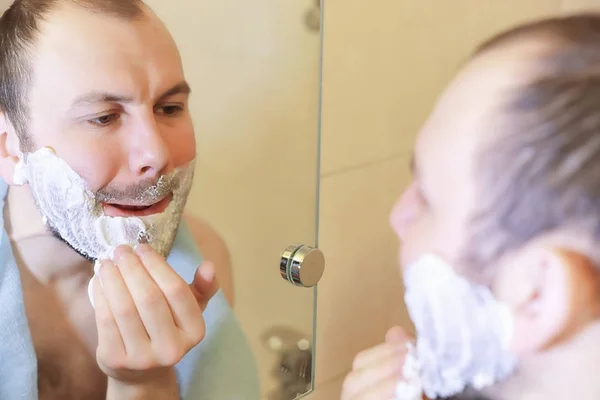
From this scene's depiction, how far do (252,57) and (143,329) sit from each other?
0.86 feet

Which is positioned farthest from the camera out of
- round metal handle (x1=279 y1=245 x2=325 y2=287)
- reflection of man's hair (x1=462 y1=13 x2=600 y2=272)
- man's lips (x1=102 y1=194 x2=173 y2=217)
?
round metal handle (x1=279 y1=245 x2=325 y2=287)

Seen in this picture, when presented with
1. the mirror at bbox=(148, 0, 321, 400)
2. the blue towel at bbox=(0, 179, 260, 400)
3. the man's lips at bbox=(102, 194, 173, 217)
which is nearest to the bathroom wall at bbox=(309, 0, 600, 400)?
the mirror at bbox=(148, 0, 321, 400)

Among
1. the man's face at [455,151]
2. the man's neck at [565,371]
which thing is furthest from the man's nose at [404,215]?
the man's neck at [565,371]

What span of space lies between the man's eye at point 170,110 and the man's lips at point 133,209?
7 centimetres

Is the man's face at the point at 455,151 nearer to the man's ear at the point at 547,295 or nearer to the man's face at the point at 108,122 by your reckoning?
the man's ear at the point at 547,295

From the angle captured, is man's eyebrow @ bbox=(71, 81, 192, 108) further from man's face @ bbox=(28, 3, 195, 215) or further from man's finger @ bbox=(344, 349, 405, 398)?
man's finger @ bbox=(344, 349, 405, 398)

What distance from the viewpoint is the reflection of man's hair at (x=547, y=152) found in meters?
0.34

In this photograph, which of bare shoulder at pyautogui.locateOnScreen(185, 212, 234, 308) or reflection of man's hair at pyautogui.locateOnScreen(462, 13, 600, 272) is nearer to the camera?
reflection of man's hair at pyautogui.locateOnScreen(462, 13, 600, 272)

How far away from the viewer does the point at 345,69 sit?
2.34ft

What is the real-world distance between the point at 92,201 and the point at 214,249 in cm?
14

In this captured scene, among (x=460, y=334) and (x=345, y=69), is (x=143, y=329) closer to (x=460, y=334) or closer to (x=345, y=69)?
(x=460, y=334)

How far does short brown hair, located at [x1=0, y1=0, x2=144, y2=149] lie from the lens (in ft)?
1.29

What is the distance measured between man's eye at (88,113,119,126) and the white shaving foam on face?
0.04m

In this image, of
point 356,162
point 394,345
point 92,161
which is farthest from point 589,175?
point 356,162
